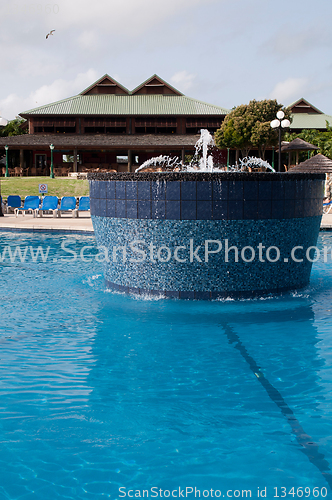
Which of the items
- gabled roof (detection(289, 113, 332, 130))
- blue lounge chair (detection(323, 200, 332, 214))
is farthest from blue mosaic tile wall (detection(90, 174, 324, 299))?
gabled roof (detection(289, 113, 332, 130))

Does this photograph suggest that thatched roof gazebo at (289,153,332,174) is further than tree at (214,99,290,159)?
No

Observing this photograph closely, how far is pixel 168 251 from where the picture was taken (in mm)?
7023

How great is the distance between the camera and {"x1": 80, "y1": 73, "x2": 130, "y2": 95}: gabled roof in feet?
197

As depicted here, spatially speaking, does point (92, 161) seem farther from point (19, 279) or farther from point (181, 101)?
point (19, 279)

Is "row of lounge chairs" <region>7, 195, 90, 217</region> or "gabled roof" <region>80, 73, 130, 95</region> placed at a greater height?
"gabled roof" <region>80, 73, 130, 95</region>

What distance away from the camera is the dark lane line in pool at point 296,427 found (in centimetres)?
307

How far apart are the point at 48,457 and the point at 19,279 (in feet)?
19.7

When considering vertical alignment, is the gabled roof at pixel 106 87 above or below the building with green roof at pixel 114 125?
above

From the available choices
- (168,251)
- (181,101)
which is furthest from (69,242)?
(181,101)

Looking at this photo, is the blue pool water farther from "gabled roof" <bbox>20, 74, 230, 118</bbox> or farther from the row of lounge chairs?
→ "gabled roof" <bbox>20, 74, 230, 118</bbox>

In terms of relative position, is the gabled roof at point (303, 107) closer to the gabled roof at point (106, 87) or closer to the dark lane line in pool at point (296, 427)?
the gabled roof at point (106, 87)

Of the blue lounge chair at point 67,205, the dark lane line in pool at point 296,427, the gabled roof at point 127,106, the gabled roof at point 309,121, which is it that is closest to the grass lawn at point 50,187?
the blue lounge chair at point 67,205

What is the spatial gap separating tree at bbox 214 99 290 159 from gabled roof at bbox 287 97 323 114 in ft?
49.1

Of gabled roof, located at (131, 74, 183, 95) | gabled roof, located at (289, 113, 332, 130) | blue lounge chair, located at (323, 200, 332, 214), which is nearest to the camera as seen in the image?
blue lounge chair, located at (323, 200, 332, 214)
